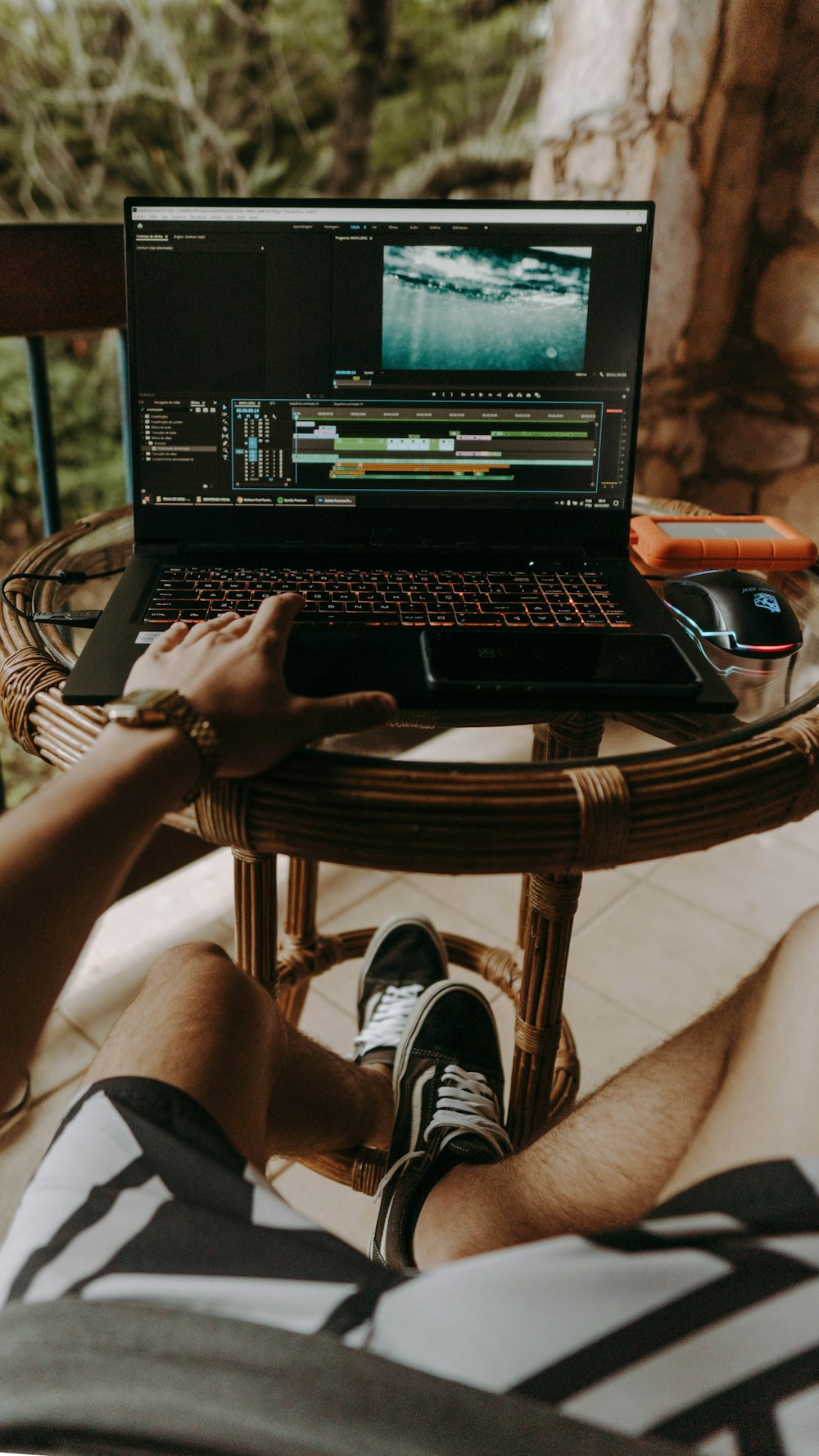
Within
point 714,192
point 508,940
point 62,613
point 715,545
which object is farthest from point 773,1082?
point 714,192

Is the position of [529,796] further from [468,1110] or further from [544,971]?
[468,1110]

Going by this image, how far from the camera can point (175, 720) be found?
597mm

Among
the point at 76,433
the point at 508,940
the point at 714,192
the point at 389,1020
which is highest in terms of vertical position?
the point at 714,192

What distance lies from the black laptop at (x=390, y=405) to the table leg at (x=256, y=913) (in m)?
0.25


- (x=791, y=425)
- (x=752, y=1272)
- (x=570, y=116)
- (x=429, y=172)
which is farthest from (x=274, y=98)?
(x=752, y=1272)

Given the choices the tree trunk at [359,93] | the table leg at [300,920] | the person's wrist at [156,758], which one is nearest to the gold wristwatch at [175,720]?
the person's wrist at [156,758]

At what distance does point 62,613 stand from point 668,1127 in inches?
26.6

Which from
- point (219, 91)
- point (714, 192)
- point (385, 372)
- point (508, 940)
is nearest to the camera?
point (385, 372)

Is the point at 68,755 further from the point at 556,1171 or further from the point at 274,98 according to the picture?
the point at 274,98

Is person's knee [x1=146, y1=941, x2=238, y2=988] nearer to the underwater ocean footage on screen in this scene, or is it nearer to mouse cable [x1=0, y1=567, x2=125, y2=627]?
mouse cable [x1=0, y1=567, x2=125, y2=627]

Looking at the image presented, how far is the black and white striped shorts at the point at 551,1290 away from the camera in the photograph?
348mm

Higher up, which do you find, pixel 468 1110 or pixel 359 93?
pixel 359 93

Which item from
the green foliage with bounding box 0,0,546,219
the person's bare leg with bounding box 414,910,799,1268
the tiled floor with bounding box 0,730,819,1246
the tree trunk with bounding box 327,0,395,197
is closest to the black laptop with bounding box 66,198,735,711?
the person's bare leg with bounding box 414,910,799,1268

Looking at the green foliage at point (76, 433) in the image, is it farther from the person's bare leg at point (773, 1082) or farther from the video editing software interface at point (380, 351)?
the person's bare leg at point (773, 1082)
